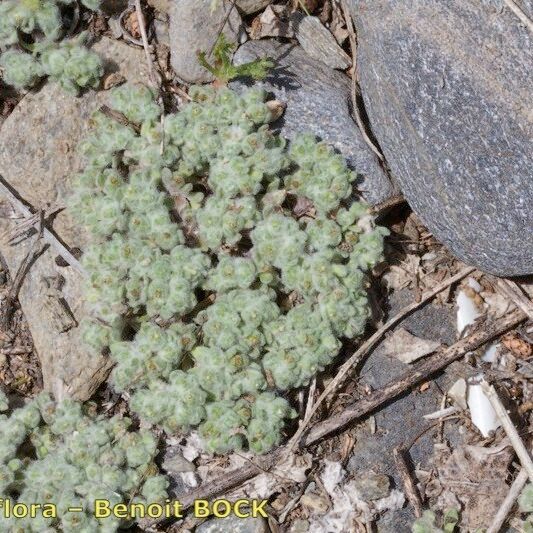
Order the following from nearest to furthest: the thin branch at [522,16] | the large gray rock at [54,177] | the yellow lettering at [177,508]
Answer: the thin branch at [522,16], the yellow lettering at [177,508], the large gray rock at [54,177]

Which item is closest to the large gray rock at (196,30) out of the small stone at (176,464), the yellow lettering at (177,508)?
the small stone at (176,464)

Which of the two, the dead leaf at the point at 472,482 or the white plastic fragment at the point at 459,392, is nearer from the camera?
the dead leaf at the point at 472,482

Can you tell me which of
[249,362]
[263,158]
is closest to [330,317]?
[249,362]

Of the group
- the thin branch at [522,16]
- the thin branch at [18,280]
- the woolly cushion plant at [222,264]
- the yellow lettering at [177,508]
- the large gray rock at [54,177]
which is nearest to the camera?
the thin branch at [522,16]

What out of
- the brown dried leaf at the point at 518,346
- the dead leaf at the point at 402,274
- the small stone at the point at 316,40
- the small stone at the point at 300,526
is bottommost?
the small stone at the point at 300,526

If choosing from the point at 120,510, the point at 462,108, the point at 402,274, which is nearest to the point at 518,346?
the point at 402,274

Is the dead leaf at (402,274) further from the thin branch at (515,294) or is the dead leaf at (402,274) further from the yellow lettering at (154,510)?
the yellow lettering at (154,510)

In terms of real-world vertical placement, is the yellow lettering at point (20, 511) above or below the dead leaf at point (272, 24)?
below
